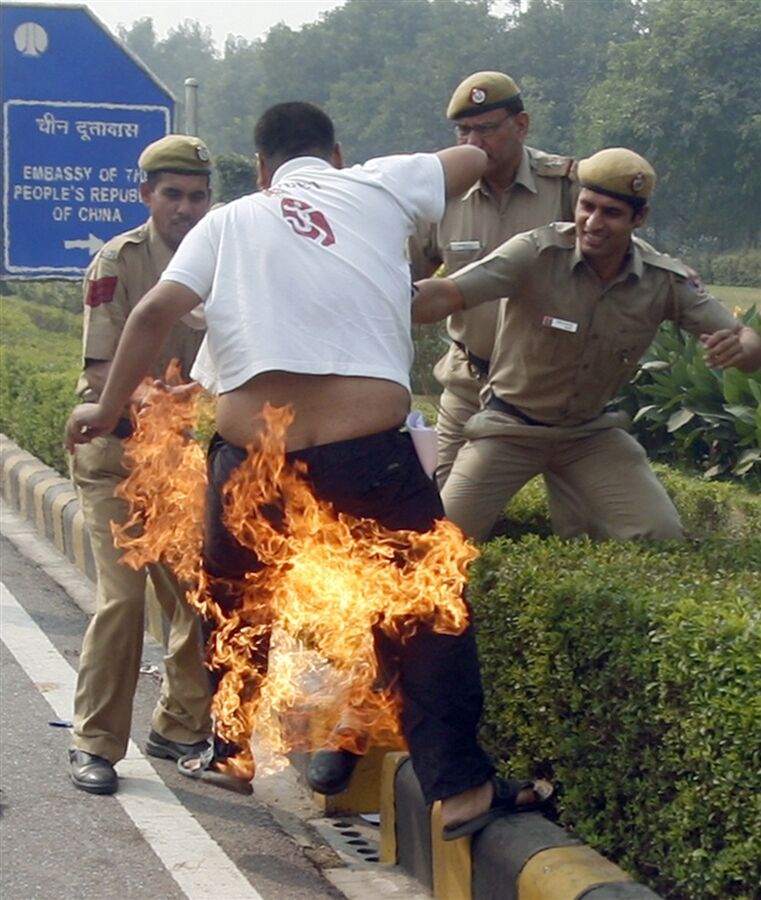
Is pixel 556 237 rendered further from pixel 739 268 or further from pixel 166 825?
pixel 739 268

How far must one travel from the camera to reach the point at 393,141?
91.4ft

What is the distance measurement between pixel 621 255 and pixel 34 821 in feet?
7.85

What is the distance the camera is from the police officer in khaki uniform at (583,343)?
5113mm

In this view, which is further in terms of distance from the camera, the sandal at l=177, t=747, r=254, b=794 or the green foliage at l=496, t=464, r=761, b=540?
the green foliage at l=496, t=464, r=761, b=540

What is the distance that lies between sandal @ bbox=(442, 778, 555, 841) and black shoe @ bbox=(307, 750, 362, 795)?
74 centimetres

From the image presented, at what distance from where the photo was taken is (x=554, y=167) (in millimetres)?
5918

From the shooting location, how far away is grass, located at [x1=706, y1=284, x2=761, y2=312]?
446 inches

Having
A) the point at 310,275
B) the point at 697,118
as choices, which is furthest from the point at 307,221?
the point at 697,118

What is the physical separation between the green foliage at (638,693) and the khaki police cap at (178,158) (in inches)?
64.5

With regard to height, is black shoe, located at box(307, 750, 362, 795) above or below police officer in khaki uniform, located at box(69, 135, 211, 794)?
below

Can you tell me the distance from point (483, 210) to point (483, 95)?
425mm

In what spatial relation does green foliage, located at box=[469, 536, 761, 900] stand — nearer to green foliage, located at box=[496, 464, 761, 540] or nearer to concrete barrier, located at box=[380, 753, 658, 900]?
concrete barrier, located at box=[380, 753, 658, 900]

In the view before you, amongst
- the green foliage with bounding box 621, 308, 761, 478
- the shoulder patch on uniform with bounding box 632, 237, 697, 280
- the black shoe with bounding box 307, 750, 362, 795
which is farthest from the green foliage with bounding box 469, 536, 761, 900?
the green foliage with bounding box 621, 308, 761, 478

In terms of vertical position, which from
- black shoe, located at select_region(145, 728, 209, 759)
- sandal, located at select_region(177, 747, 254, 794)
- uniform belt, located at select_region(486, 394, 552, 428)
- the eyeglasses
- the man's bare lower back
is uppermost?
the eyeglasses
